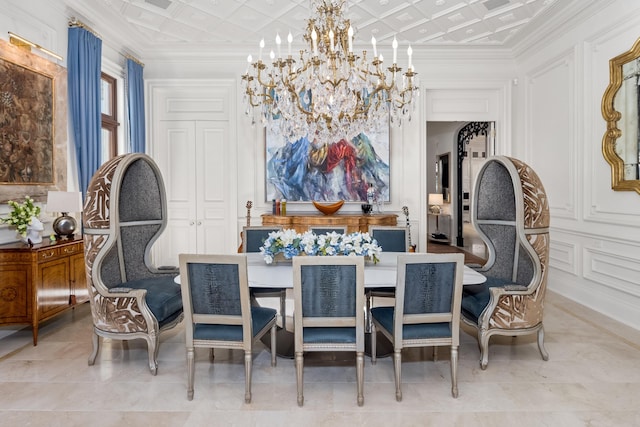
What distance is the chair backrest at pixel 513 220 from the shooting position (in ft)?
9.89

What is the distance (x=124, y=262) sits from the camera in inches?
134

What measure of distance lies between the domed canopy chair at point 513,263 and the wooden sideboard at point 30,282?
3556 mm

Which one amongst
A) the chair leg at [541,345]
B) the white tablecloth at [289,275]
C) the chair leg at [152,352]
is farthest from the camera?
the chair leg at [541,345]

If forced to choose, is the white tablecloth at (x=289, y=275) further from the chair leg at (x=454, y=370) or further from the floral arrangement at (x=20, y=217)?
the floral arrangement at (x=20, y=217)

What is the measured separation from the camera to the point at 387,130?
238 inches

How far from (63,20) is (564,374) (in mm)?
5790

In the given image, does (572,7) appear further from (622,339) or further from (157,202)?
(157,202)

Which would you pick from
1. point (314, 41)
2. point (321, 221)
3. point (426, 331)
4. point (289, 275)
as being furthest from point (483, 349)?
point (321, 221)

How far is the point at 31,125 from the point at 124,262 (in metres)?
1.74

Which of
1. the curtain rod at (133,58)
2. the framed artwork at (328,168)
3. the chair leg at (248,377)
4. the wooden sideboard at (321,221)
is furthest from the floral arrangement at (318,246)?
the curtain rod at (133,58)

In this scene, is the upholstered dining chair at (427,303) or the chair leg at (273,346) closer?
the upholstered dining chair at (427,303)

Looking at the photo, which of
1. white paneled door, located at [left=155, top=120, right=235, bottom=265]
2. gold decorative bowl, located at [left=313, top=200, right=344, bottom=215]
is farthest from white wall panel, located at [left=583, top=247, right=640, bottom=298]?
white paneled door, located at [left=155, top=120, right=235, bottom=265]

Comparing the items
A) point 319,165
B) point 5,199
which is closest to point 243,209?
point 319,165

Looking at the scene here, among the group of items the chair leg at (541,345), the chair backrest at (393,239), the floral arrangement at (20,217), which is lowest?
the chair leg at (541,345)
